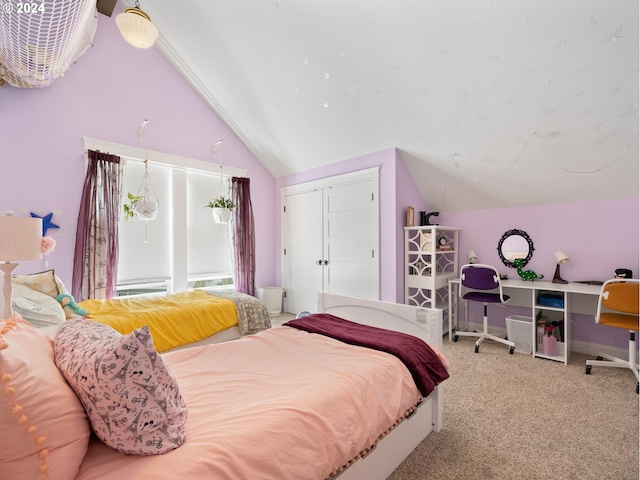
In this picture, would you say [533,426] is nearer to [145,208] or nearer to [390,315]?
[390,315]

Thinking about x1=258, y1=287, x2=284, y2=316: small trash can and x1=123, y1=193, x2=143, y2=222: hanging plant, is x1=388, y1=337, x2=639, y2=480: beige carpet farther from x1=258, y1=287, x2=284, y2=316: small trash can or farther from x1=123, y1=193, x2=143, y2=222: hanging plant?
x1=123, y1=193, x2=143, y2=222: hanging plant

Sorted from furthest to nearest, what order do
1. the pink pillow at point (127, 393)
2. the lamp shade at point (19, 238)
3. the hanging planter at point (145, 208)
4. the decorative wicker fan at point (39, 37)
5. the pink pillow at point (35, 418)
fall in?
the hanging planter at point (145, 208), the decorative wicker fan at point (39, 37), the lamp shade at point (19, 238), the pink pillow at point (127, 393), the pink pillow at point (35, 418)

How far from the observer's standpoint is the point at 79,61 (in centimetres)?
325

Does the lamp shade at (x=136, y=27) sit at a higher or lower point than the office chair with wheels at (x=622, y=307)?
higher

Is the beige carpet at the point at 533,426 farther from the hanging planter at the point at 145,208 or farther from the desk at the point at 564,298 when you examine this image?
the hanging planter at the point at 145,208

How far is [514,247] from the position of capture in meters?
3.65

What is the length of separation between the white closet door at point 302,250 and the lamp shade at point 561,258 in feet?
9.09

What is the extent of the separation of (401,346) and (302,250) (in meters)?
3.06

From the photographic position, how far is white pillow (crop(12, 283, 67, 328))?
6.54 feet

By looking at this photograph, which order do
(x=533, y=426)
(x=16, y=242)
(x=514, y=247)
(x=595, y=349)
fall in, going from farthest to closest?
(x=514, y=247)
(x=595, y=349)
(x=533, y=426)
(x=16, y=242)

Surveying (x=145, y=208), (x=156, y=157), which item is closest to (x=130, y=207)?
(x=145, y=208)

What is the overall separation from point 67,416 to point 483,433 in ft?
6.90

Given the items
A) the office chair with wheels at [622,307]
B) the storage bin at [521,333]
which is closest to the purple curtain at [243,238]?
the storage bin at [521,333]

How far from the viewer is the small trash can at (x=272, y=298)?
468 centimetres
